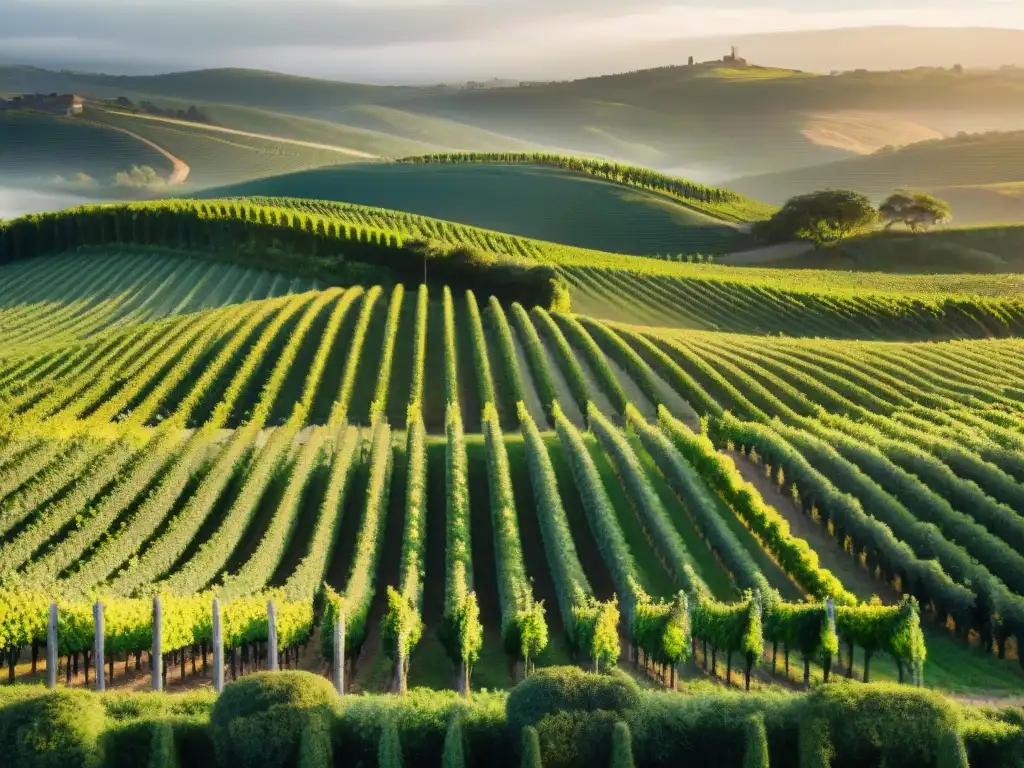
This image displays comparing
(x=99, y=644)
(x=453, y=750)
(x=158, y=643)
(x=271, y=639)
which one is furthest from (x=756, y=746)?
(x=99, y=644)

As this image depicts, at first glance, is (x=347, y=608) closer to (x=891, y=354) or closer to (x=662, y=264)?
(x=891, y=354)

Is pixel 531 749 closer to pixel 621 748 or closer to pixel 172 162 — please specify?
pixel 621 748

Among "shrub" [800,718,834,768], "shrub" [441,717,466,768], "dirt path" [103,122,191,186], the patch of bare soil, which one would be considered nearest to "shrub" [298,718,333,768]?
"shrub" [441,717,466,768]

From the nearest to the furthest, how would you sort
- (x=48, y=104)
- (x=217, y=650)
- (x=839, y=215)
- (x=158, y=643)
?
(x=217, y=650)
(x=158, y=643)
(x=839, y=215)
(x=48, y=104)

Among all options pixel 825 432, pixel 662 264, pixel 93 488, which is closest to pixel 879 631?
pixel 825 432

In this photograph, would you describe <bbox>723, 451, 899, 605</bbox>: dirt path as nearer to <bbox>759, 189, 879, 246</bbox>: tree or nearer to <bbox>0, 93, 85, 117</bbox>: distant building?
<bbox>759, 189, 879, 246</bbox>: tree

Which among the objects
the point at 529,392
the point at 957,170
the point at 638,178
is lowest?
the point at 529,392
